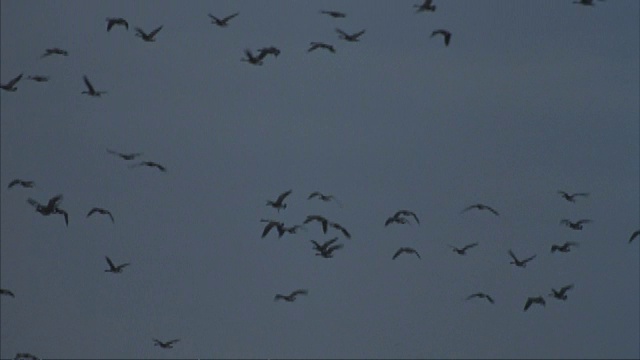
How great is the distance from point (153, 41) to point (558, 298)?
98.3ft

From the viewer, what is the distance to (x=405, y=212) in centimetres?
16438

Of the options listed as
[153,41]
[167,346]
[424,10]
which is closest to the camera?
[424,10]

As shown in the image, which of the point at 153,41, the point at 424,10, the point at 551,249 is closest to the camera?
the point at 424,10

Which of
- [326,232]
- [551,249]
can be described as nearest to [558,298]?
[551,249]

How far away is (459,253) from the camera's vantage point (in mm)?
167000

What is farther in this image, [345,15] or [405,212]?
[405,212]

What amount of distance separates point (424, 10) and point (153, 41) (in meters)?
20.4

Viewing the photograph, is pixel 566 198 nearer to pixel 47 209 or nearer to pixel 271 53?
pixel 271 53

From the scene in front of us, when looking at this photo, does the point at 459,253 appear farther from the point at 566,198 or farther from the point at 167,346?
the point at 167,346

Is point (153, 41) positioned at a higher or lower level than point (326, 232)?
higher

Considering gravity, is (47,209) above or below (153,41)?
below

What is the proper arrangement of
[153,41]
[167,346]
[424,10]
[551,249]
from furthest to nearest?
[167,346] < [551,249] < [153,41] < [424,10]

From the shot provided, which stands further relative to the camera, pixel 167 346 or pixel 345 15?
pixel 167 346

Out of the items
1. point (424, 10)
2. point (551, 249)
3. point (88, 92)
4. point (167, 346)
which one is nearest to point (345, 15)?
point (424, 10)
